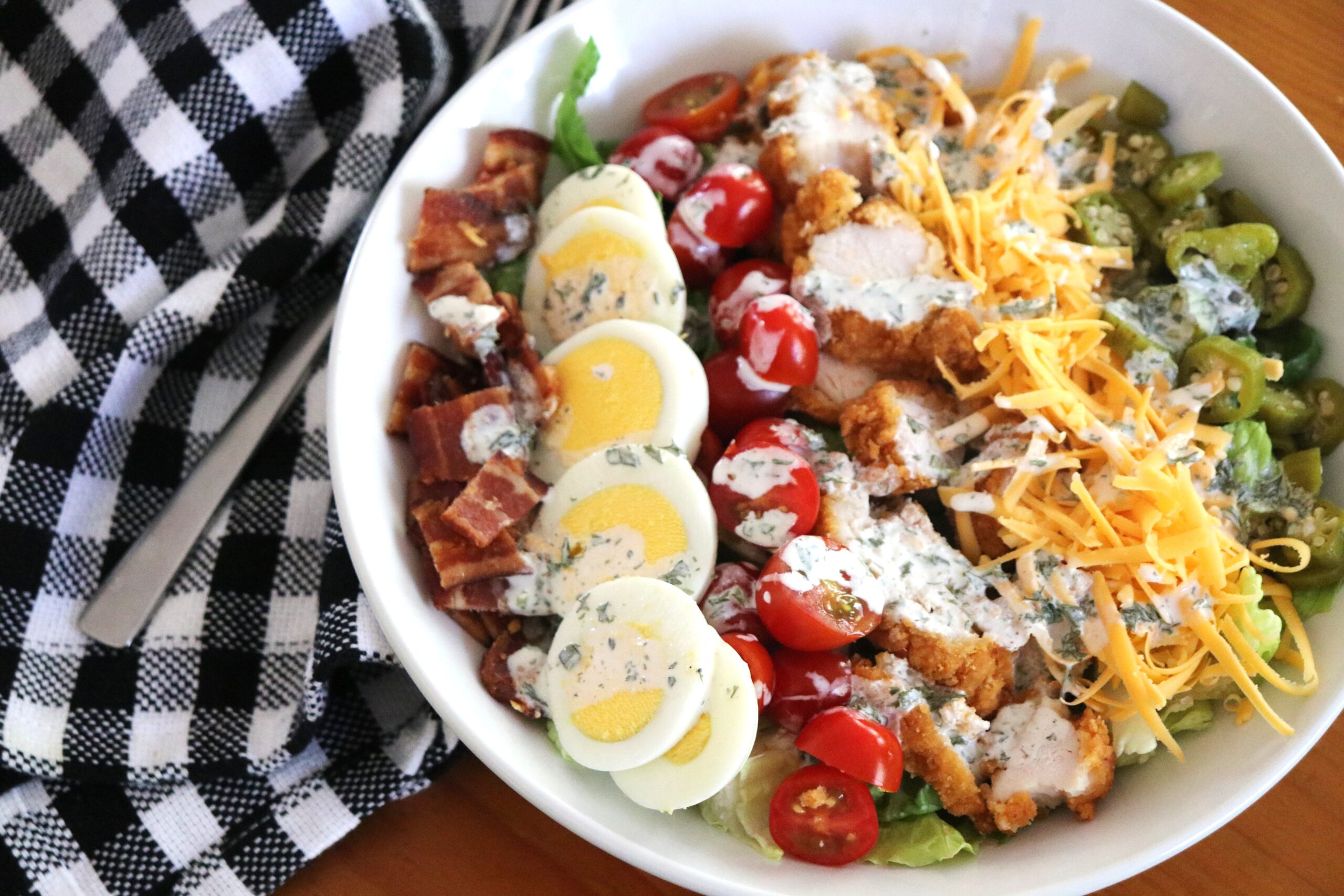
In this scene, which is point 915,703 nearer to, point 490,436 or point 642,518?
point 642,518

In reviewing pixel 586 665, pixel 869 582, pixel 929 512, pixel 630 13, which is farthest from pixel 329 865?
pixel 630 13

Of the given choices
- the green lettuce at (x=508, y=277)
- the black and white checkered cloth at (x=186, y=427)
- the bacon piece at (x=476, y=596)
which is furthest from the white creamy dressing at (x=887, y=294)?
the black and white checkered cloth at (x=186, y=427)

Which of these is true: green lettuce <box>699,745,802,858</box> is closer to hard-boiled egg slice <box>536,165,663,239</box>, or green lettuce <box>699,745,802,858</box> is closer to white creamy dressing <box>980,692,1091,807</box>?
white creamy dressing <box>980,692,1091,807</box>

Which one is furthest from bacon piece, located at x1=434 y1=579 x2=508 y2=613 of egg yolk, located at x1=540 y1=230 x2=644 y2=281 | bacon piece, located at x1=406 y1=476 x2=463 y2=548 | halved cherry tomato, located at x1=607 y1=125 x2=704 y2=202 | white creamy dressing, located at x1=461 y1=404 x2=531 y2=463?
halved cherry tomato, located at x1=607 y1=125 x2=704 y2=202

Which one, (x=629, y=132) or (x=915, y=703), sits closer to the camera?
(x=915, y=703)

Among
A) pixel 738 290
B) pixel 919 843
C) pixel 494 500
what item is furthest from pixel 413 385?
pixel 919 843

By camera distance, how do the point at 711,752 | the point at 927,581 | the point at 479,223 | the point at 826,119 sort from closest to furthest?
the point at 711,752
the point at 927,581
the point at 479,223
the point at 826,119

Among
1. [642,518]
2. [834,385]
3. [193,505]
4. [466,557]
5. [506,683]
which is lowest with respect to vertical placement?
[193,505]
